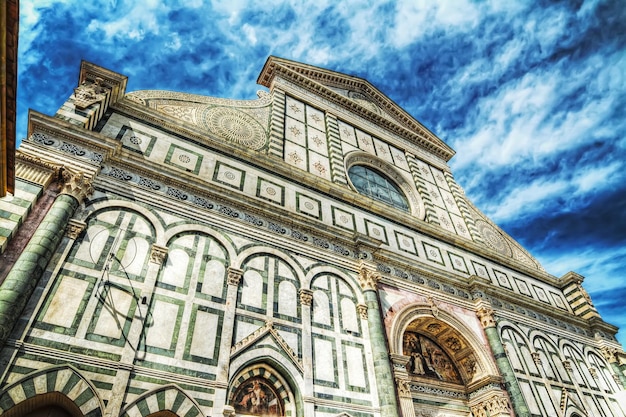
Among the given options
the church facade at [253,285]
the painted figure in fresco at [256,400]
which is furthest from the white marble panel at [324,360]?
the painted figure in fresco at [256,400]

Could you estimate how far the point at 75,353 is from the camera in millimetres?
5879

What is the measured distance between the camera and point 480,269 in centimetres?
1417

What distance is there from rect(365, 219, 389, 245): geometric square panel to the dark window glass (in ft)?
6.60

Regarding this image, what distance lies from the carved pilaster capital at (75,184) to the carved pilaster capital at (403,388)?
7924 millimetres

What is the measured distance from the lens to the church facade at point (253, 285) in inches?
243

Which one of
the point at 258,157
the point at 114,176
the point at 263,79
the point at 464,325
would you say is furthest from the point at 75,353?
the point at 263,79

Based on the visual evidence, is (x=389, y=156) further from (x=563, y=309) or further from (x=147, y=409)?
(x=147, y=409)

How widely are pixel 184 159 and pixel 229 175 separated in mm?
1209

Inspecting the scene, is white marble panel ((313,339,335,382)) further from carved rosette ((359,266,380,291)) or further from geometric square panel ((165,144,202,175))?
geometric square panel ((165,144,202,175))

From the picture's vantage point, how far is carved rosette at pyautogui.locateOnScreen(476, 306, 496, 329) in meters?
11.9

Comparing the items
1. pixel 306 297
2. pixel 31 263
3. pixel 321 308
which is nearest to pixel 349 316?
pixel 321 308

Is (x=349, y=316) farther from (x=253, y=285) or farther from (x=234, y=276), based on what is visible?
(x=234, y=276)

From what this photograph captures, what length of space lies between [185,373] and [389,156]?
12428mm

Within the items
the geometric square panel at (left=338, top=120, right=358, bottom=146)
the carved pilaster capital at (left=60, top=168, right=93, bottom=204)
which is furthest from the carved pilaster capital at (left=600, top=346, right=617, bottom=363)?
the carved pilaster capital at (left=60, top=168, right=93, bottom=204)
